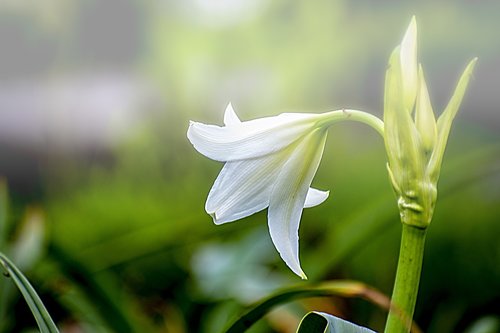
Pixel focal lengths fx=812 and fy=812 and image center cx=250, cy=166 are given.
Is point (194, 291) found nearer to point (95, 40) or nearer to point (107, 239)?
point (107, 239)

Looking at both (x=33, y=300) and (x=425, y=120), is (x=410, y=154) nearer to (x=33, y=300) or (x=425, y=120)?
(x=425, y=120)

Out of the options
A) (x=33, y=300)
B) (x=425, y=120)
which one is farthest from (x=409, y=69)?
(x=33, y=300)

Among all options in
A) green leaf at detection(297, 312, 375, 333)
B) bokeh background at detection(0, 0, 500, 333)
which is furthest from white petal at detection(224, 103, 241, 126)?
bokeh background at detection(0, 0, 500, 333)

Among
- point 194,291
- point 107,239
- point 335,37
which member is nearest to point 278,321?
point 194,291

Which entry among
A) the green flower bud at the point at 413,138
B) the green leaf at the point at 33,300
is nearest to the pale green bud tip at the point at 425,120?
the green flower bud at the point at 413,138

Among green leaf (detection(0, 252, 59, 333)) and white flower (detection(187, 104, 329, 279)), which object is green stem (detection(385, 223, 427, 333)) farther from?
green leaf (detection(0, 252, 59, 333))

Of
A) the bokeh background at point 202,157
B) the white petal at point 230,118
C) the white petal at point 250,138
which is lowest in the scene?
the bokeh background at point 202,157

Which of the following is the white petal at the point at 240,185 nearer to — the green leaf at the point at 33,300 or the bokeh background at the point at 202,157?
the green leaf at the point at 33,300
